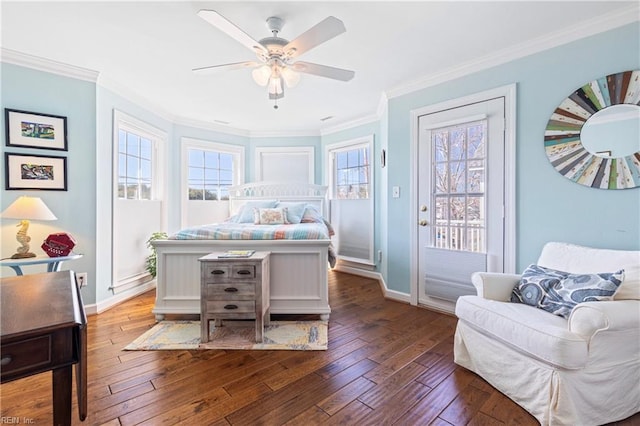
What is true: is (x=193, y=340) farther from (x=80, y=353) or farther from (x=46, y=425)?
(x=80, y=353)

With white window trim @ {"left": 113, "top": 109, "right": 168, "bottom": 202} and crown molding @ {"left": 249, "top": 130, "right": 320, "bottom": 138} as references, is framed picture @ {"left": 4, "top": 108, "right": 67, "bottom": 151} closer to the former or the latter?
white window trim @ {"left": 113, "top": 109, "right": 168, "bottom": 202}

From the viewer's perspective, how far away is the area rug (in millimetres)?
2166

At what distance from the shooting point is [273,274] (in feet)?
8.74

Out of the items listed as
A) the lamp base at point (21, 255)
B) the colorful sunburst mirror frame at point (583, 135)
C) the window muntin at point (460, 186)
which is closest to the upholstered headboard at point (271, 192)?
the window muntin at point (460, 186)

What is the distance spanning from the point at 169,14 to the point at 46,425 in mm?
2482

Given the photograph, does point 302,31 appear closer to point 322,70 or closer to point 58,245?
point 322,70

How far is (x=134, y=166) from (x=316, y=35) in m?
3.03

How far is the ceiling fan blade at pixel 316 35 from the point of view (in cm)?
158

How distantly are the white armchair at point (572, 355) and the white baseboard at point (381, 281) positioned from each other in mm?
1432

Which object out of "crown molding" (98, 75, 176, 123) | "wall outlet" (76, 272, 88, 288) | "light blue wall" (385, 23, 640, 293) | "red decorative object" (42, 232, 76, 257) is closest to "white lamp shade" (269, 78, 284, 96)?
"light blue wall" (385, 23, 640, 293)

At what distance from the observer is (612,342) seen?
141 cm

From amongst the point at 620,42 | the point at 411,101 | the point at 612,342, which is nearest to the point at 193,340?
the point at 612,342

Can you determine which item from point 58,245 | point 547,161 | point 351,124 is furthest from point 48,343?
point 351,124

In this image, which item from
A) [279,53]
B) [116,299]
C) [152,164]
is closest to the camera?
[279,53]
